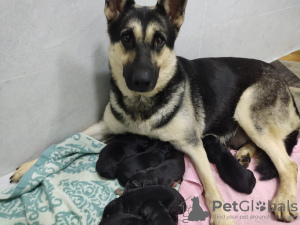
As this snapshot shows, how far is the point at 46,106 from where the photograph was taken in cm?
199

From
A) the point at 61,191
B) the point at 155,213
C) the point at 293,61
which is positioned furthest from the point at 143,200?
the point at 293,61

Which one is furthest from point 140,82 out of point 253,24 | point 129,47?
point 253,24

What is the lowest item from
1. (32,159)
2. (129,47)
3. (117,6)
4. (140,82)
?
(32,159)

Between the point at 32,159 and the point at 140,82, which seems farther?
the point at 32,159

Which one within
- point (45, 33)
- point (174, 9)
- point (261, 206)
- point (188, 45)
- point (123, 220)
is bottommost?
point (261, 206)

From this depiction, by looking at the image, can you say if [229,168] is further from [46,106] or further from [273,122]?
[46,106]

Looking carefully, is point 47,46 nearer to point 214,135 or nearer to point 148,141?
point 148,141

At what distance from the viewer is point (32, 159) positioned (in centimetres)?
212

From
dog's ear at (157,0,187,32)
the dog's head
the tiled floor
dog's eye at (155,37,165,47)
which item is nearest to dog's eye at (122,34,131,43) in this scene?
the dog's head

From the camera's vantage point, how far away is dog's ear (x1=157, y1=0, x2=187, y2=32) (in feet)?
5.52

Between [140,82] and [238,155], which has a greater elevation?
[140,82]

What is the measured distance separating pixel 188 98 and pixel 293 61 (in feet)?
9.07

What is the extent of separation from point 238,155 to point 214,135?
26 centimetres

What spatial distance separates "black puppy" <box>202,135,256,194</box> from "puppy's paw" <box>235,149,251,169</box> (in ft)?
0.75
